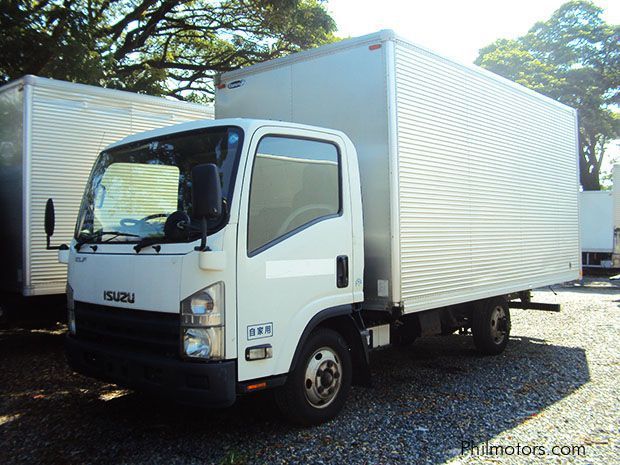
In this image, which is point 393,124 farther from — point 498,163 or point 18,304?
point 18,304

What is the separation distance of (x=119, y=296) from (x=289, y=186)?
60.4 inches

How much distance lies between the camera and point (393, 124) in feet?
16.7

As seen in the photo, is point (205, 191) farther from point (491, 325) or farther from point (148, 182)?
point (491, 325)

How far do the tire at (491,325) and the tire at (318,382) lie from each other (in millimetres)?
2854

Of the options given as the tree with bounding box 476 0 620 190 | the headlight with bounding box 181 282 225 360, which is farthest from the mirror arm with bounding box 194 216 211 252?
the tree with bounding box 476 0 620 190

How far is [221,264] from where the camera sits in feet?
12.5

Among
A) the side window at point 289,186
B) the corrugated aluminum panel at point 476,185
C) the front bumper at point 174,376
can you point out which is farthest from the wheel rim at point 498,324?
the front bumper at point 174,376

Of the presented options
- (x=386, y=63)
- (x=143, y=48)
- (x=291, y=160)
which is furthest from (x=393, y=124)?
(x=143, y=48)

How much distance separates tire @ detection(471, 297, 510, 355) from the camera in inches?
281

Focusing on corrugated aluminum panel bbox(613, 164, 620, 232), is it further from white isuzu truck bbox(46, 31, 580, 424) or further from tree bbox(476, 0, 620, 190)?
white isuzu truck bbox(46, 31, 580, 424)

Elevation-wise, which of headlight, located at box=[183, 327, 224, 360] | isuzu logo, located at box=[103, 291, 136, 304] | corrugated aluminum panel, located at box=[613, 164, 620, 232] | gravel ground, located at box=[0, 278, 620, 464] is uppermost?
corrugated aluminum panel, located at box=[613, 164, 620, 232]

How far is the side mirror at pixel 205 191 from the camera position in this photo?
3617mm

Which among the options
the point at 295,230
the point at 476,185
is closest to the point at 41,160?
the point at 295,230

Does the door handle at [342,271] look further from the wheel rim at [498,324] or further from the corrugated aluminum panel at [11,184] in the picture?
the corrugated aluminum panel at [11,184]
